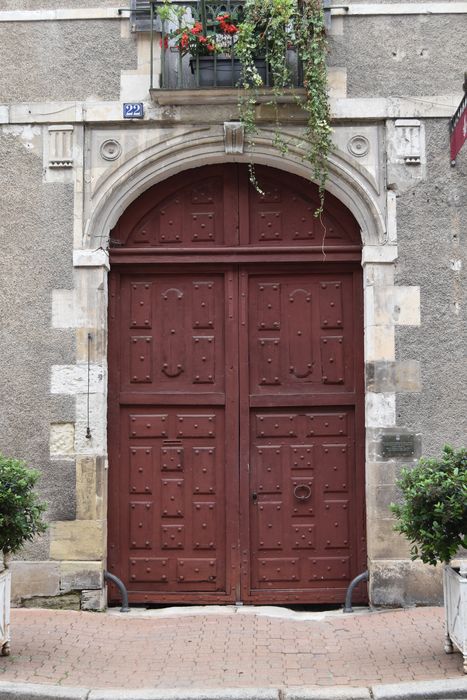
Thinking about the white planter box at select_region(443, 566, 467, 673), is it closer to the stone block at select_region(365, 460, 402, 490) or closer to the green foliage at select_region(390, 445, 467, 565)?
the green foliage at select_region(390, 445, 467, 565)

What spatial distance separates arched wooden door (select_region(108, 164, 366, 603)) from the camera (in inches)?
287

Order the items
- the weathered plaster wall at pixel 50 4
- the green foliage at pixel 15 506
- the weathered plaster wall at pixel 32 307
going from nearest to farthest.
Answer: the green foliage at pixel 15 506 → the weathered plaster wall at pixel 32 307 → the weathered plaster wall at pixel 50 4

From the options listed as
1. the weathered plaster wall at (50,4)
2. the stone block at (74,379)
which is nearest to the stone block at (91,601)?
the stone block at (74,379)

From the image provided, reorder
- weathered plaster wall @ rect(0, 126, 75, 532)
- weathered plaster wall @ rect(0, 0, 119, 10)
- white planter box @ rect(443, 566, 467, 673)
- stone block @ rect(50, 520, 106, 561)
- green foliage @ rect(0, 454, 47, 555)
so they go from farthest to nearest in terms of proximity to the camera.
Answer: weathered plaster wall @ rect(0, 0, 119, 10) → weathered plaster wall @ rect(0, 126, 75, 532) → stone block @ rect(50, 520, 106, 561) → green foliage @ rect(0, 454, 47, 555) → white planter box @ rect(443, 566, 467, 673)

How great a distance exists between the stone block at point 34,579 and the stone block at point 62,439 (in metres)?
0.83

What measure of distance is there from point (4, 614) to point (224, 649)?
1399 millimetres

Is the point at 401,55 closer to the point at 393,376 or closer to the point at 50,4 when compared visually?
the point at 393,376

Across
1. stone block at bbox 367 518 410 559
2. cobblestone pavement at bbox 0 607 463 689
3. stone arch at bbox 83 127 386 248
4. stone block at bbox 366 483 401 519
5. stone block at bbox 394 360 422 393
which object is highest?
stone arch at bbox 83 127 386 248

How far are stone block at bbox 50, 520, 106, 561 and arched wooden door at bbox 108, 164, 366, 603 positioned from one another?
251mm

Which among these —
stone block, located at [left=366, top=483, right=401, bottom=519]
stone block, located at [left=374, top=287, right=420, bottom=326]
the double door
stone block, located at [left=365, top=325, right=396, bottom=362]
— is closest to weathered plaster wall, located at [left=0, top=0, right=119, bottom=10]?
the double door

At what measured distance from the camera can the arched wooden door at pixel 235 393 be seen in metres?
7.30

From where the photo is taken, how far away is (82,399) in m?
7.16

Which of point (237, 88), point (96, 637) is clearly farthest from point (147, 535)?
point (237, 88)

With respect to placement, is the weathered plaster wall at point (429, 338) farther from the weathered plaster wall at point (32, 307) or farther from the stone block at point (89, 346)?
the weathered plaster wall at point (32, 307)
